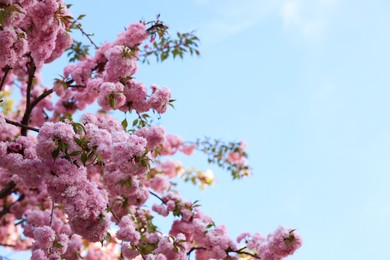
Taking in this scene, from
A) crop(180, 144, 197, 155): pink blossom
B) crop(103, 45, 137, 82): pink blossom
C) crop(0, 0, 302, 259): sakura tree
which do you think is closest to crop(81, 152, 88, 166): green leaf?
crop(0, 0, 302, 259): sakura tree

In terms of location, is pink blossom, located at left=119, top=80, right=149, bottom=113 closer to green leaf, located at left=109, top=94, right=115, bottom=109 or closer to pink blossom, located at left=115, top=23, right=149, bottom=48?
green leaf, located at left=109, top=94, right=115, bottom=109

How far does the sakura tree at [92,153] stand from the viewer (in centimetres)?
256

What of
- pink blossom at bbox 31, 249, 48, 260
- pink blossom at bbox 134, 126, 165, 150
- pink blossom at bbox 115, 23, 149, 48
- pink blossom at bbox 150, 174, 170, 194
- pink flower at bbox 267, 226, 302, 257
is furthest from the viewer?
pink blossom at bbox 150, 174, 170, 194

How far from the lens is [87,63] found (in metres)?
4.95

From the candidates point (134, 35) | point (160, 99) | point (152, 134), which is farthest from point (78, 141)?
point (134, 35)

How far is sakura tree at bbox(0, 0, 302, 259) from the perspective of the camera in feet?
8.41

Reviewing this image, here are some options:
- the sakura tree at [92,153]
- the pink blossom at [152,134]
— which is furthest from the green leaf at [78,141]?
the pink blossom at [152,134]

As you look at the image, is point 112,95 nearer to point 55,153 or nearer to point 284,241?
point 55,153

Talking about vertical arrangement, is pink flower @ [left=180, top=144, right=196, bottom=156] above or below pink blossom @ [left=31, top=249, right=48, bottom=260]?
above

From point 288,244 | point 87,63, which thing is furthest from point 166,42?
point 288,244

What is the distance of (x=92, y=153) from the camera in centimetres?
256

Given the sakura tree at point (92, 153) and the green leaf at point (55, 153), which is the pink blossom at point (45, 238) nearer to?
the sakura tree at point (92, 153)

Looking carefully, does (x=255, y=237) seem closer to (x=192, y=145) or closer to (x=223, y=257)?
(x=223, y=257)

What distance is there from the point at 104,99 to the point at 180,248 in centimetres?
147
